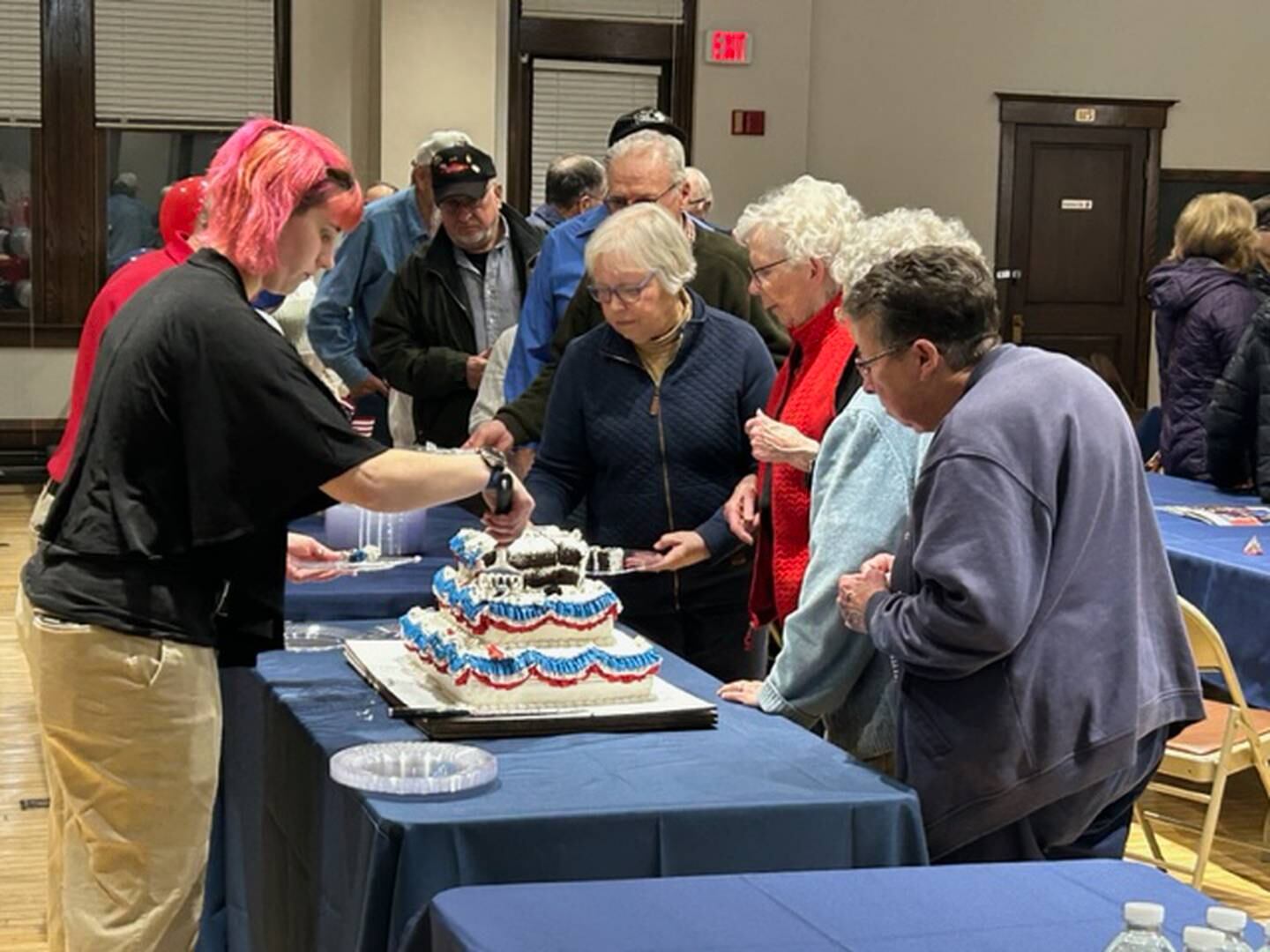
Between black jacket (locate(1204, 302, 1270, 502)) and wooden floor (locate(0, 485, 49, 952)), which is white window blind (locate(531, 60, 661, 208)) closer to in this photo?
wooden floor (locate(0, 485, 49, 952))

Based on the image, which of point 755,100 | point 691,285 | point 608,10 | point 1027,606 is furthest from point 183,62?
point 1027,606

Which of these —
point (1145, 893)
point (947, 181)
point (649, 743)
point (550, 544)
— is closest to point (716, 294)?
point (550, 544)

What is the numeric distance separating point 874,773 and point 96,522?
3.67ft

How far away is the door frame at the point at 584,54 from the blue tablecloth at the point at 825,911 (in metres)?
9.07

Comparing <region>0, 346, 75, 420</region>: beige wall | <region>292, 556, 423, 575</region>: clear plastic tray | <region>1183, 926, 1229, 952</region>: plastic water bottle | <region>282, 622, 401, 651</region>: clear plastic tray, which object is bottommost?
<region>0, 346, 75, 420</region>: beige wall

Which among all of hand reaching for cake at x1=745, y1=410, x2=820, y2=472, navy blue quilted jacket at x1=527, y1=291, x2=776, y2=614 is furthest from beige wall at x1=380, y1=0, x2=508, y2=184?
hand reaching for cake at x1=745, y1=410, x2=820, y2=472

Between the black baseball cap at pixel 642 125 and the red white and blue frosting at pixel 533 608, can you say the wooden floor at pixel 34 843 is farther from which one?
the black baseball cap at pixel 642 125

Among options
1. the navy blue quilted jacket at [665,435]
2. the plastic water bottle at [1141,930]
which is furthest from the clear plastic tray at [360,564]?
the plastic water bottle at [1141,930]

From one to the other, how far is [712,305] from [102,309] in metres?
1.55

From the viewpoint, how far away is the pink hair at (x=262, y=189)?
2.60m

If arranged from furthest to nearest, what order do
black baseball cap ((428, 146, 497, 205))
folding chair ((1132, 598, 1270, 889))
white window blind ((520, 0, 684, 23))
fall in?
1. white window blind ((520, 0, 684, 23))
2. black baseball cap ((428, 146, 497, 205))
3. folding chair ((1132, 598, 1270, 889))

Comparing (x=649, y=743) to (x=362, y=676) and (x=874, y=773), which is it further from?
(x=362, y=676)

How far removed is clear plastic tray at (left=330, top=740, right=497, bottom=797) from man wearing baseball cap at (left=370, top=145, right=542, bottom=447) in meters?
2.83

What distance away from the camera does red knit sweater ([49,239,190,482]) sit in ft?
10.8
